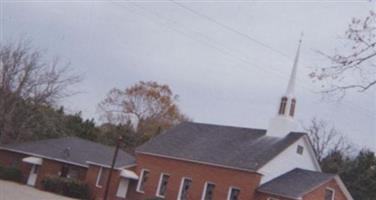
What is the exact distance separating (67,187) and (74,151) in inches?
248

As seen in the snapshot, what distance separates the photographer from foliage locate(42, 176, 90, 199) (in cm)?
4241

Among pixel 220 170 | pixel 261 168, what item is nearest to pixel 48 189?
pixel 220 170

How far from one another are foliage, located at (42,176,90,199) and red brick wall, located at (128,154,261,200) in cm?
358

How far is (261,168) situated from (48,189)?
17208 millimetres

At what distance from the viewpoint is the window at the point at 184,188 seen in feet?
132

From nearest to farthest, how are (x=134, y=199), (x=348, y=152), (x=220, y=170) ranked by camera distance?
1. (x=220, y=170)
2. (x=134, y=199)
3. (x=348, y=152)

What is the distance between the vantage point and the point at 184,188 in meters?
40.6

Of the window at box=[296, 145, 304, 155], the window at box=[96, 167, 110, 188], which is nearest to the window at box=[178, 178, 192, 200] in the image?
the window at box=[96, 167, 110, 188]

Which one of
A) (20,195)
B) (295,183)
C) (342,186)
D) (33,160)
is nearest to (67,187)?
(33,160)

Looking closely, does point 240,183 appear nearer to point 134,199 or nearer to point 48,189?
point 134,199

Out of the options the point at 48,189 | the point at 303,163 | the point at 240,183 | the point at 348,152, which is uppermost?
the point at 348,152

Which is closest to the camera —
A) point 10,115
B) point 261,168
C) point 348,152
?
point 261,168

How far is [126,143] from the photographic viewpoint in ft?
230

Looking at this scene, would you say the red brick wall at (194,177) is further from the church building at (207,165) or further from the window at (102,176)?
the window at (102,176)
